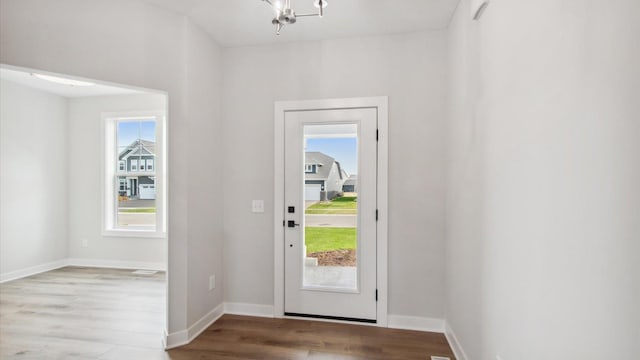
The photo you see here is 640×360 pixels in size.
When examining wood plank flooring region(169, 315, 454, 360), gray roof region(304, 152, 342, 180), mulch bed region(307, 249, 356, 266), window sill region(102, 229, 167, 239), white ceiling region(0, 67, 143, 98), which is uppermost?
white ceiling region(0, 67, 143, 98)

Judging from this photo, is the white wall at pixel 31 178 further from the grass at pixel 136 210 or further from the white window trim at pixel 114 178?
the grass at pixel 136 210

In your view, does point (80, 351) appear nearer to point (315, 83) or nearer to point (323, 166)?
point (323, 166)

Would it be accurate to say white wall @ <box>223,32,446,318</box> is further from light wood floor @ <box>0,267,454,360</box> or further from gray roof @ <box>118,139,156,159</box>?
gray roof @ <box>118,139,156,159</box>

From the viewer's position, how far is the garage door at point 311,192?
3.04m

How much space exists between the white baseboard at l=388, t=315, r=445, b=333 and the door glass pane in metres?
0.47

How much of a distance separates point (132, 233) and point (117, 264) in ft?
1.90

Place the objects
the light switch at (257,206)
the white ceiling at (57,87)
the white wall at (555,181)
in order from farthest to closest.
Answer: the white ceiling at (57,87), the light switch at (257,206), the white wall at (555,181)

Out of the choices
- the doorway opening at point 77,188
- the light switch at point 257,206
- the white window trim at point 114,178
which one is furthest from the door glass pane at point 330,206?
the white window trim at point 114,178

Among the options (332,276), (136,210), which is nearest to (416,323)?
(332,276)

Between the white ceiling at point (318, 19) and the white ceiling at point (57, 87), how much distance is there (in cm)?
213

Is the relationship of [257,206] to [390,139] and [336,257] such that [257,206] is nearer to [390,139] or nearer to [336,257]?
[336,257]

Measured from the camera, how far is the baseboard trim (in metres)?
2.49

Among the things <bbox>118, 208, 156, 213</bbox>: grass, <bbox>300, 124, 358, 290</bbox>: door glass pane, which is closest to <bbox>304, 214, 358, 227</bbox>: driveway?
Answer: <bbox>300, 124, 358, 290</bbox>: door glass pane

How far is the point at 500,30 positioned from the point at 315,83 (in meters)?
1.77
